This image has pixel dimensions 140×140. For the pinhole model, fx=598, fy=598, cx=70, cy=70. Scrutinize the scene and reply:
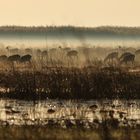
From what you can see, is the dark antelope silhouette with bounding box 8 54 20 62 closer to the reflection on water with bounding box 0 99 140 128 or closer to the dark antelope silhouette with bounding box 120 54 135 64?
the dark antelope silhouette with bounding box 120 54 135 64

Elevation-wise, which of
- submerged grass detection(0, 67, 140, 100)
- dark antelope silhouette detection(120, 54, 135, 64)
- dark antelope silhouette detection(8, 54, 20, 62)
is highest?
dark antelope silhouette detection(8, 54, 20, 62)

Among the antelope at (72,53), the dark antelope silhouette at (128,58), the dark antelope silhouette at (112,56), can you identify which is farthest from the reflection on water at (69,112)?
the antelope at (72,53)

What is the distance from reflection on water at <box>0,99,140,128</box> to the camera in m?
12.2

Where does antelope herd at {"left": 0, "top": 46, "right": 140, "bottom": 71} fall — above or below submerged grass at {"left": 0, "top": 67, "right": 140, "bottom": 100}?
above

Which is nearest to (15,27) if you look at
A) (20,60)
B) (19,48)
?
(19,48)

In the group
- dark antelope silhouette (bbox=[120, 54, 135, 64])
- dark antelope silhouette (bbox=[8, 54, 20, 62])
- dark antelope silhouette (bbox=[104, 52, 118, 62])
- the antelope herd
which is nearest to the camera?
dark antelope silhouette (bbox=[120, 54, 135, 64])

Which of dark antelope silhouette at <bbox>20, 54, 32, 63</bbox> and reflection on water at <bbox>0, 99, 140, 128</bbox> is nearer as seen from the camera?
reflection on water at <bbox>0, 99, 140, 128</bbox>

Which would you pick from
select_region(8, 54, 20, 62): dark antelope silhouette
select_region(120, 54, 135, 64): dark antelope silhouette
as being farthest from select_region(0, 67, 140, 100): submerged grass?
select_region(8, 54, 20, 62): dark antelope silhouette

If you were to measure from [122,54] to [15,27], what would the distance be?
18062 millimetres

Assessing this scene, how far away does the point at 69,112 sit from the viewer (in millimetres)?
12750

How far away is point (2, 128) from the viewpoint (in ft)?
38.9

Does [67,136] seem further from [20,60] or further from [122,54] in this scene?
[122,54]

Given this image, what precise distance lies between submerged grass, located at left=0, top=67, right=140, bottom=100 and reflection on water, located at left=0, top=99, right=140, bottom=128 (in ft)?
1.11

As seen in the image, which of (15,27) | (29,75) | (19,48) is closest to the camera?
(29,75)
